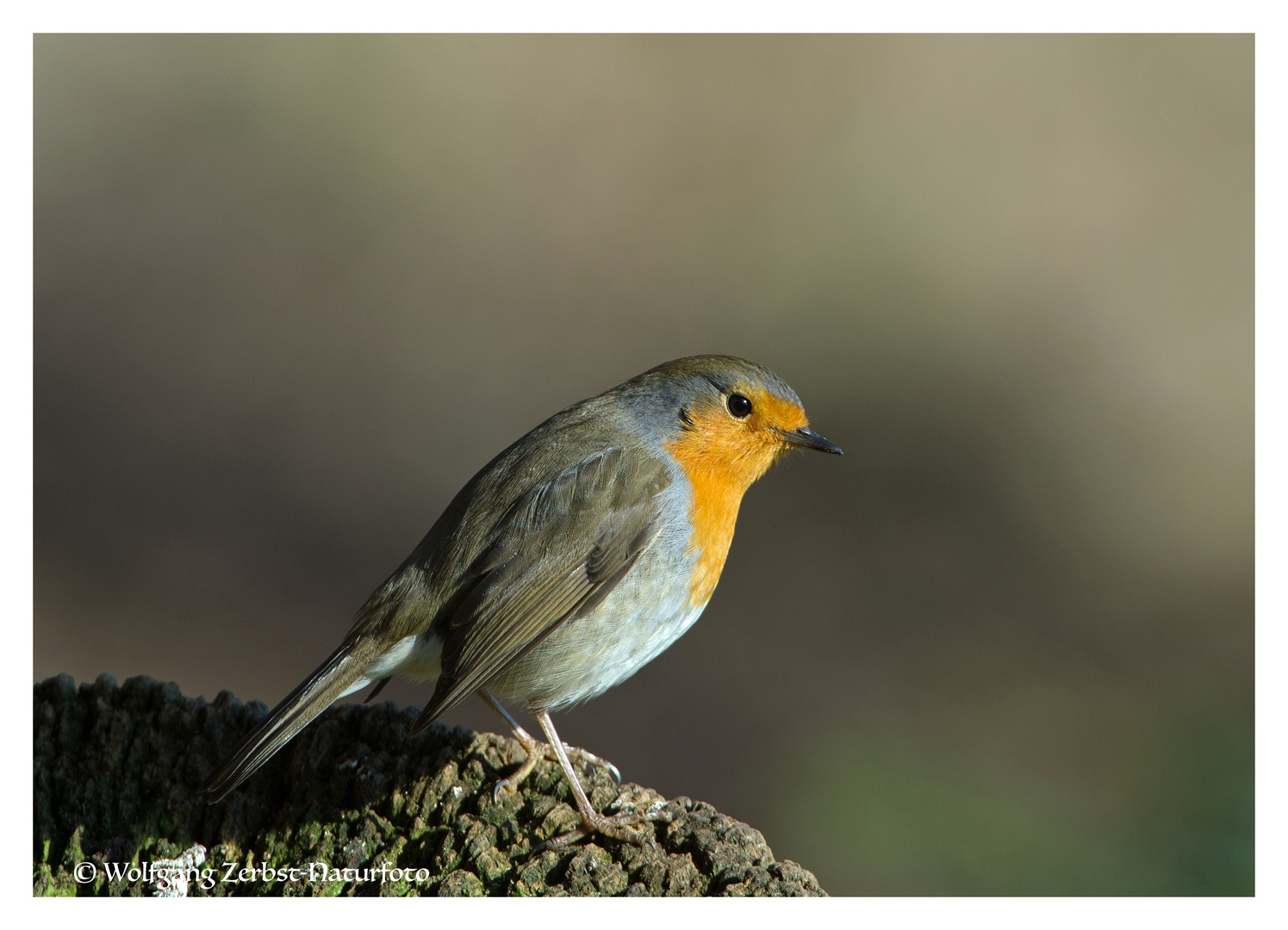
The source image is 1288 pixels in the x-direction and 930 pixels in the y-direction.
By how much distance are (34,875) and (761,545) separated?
4.12 meters

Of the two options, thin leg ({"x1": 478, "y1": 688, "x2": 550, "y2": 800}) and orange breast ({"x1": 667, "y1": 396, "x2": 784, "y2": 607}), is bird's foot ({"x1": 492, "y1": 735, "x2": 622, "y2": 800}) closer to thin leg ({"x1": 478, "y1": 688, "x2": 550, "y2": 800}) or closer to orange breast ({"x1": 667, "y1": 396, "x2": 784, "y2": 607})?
thin leg ({"x1": 478, "y1": 688, "x2": 550, "y2": 800})

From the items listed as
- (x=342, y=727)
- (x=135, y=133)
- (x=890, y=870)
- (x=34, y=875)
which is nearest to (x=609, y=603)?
(x=342, y=727)

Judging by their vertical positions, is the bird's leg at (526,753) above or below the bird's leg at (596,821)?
above

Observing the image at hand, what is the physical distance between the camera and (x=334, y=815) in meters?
2.59

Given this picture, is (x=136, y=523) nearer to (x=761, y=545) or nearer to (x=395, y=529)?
(x=395, y=529)

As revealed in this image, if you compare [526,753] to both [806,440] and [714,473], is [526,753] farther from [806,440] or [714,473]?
[806,440]

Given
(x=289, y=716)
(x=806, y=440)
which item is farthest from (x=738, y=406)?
(x=289, y=716)

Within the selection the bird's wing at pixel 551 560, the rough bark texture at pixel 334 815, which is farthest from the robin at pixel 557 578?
the rough bark texture at pixel 334 815

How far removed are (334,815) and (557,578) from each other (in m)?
0.83

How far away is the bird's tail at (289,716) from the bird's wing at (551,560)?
242 mm

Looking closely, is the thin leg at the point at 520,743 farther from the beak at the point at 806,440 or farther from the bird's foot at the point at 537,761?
the beak at the point at 806,440

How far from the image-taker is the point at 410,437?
6.02 m

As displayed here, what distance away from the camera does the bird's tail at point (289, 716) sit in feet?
7.93

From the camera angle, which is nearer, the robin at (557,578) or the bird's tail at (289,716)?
the bird's tail at (289,716)
